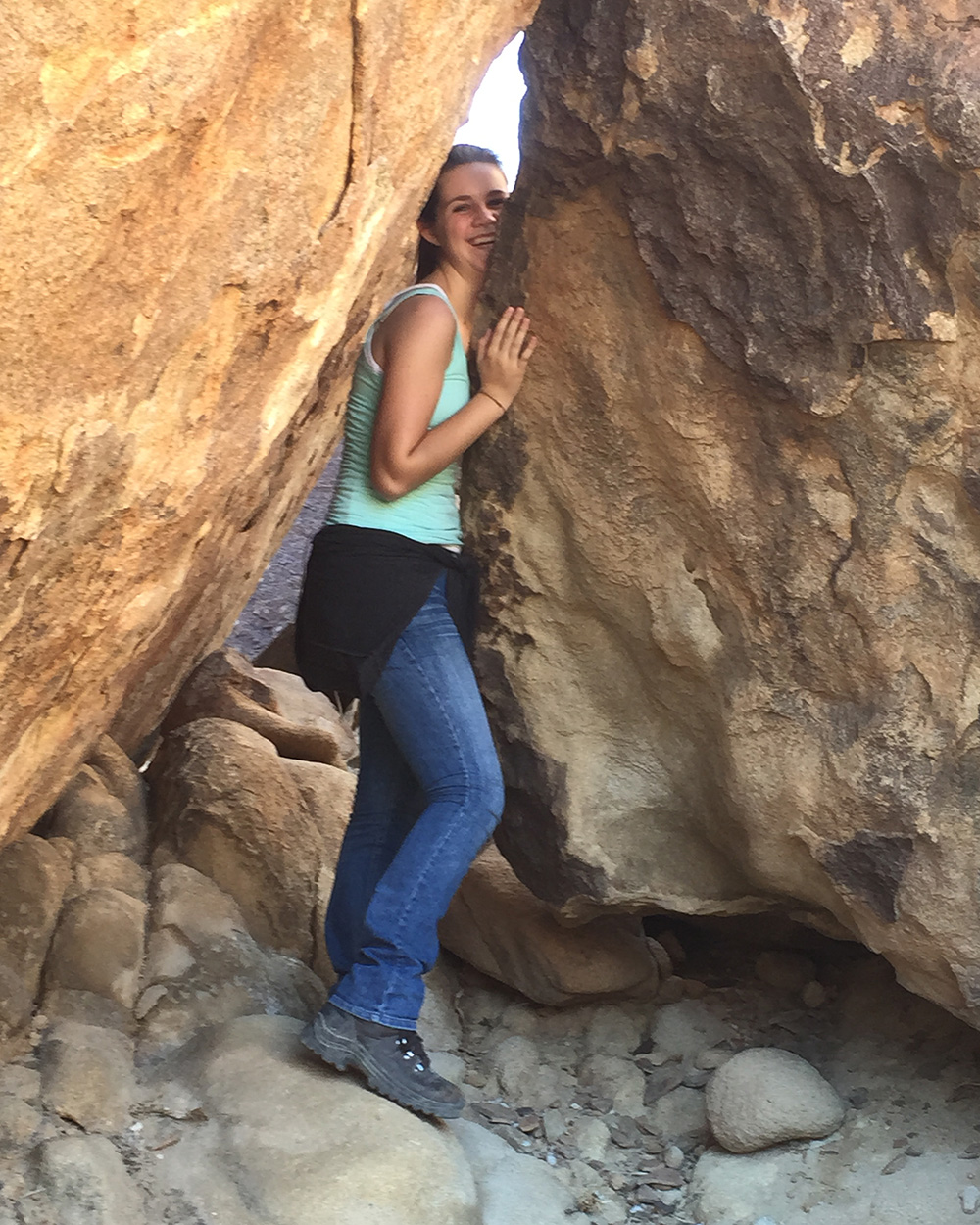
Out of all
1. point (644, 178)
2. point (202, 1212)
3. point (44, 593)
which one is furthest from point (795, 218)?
point (202, 1212)

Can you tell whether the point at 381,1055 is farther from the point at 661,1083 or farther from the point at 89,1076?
the point at 661,1083

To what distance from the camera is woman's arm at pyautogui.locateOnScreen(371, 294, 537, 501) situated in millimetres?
2305

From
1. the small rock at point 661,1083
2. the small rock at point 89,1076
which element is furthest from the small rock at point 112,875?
the small rock at point 661,1083

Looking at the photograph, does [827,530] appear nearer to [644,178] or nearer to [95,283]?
[644,178]

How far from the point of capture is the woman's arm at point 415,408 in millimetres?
2305

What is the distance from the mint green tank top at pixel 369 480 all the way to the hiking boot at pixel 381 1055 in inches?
35.1

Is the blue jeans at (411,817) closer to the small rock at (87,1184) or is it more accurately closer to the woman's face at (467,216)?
the small rock at (87,1184)

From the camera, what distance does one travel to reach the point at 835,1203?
234 cm

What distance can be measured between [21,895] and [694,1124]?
152 cm

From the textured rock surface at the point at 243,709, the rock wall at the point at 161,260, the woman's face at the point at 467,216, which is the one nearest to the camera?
A: the rock wall at the point at 161,260

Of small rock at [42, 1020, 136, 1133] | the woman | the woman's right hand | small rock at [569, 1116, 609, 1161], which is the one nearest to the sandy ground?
small rock at [569, 1116, 609, 1161]

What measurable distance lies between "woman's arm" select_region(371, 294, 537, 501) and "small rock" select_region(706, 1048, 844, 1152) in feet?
4.47

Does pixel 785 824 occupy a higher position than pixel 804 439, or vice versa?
pixel 804 439

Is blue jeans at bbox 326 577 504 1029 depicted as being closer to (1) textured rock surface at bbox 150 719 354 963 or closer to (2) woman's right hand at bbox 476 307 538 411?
(2) woman's right hand at bbox 476 307 538 411
